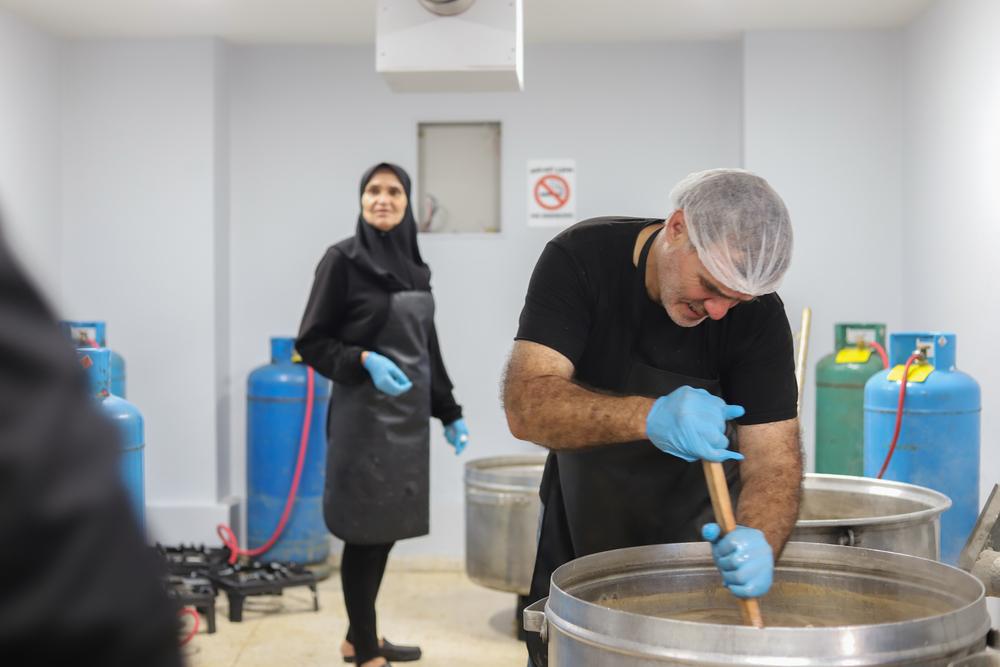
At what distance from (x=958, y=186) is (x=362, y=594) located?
280 centimetres

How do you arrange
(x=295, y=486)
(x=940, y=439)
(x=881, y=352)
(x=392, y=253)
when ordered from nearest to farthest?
(x=940, y=439) → (x=392, y=253) → (x=881, y=352) → (x=295, y=486)

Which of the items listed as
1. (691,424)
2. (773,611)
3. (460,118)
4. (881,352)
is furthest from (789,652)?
(460,118)

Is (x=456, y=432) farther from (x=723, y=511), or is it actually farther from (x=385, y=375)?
(x=723, y=511)

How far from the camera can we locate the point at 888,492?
2.49 m

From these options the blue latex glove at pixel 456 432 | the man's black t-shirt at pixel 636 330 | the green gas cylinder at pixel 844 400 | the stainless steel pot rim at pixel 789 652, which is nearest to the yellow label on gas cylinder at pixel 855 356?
the green gas cylinder at pixel 844 400

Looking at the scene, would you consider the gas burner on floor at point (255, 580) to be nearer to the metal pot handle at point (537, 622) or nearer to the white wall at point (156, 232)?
the white wall at point (156, 232)

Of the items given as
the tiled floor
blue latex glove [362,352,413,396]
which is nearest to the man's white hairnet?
blue latex glove [362,352,413,396]

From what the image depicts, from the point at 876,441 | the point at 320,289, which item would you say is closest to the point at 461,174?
the point at 320,289

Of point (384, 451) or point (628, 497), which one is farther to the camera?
point (384, 451)

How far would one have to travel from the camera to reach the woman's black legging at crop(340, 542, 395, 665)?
10.5 ft

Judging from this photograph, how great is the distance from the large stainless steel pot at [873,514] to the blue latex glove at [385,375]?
1.27 metres

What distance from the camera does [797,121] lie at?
482 centimetres

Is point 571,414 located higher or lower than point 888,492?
higher

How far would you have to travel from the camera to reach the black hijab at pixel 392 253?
3.25 m
